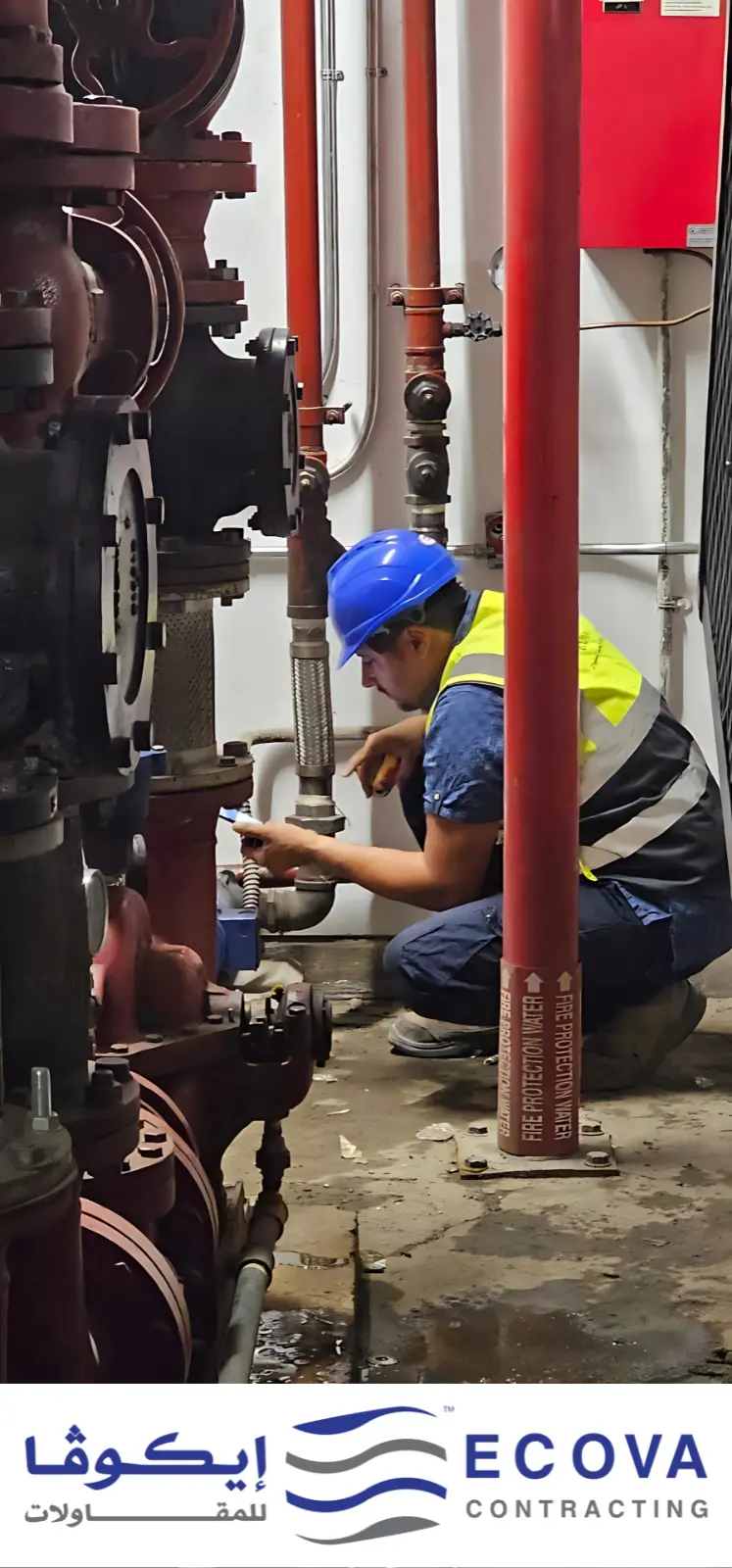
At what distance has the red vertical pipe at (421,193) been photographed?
2.81m

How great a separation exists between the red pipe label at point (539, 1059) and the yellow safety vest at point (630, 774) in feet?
1.18

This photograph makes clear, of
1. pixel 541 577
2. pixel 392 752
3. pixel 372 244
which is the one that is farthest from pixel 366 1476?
pixel 372 244

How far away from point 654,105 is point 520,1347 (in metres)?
1.86

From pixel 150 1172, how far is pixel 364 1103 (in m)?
1.27

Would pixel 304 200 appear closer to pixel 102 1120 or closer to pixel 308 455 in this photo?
pixel 308 455

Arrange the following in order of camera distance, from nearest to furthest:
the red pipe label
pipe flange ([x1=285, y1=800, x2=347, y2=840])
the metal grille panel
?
the metal grille panel → the red pipe label → pipe flange ([x1=285, y1=800, x2=347, y2=840])

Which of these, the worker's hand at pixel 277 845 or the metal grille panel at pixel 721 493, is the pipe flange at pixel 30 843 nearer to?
the metal grille panel at pixel 721 493

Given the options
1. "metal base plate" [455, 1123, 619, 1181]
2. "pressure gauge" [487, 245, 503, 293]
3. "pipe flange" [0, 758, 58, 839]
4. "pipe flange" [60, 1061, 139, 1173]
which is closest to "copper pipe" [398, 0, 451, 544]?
"pressure gauge" [487, 245, 503, 293]

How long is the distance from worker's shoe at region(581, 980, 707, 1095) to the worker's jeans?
2cm

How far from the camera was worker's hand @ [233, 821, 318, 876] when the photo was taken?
2471mm

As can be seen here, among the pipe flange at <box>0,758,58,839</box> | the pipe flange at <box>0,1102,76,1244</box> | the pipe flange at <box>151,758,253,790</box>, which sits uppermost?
the pipe flange at <box>0,758,58,839</box>

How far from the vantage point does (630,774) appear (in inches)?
102

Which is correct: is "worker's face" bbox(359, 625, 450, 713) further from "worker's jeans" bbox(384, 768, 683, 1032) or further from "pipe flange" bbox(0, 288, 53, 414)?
"pipe flange" bbox(0, 288, 53, 414)

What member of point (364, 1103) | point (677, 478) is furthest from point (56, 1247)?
point (677, 478)
